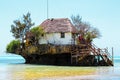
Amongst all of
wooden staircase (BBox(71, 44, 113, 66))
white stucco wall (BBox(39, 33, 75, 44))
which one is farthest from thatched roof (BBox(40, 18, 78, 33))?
wooden staircase (BBox(71, 44, 113, 66))

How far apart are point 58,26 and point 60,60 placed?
5.28 meters

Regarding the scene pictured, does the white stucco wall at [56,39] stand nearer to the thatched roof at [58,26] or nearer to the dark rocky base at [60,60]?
the thatched roof at [58,26]

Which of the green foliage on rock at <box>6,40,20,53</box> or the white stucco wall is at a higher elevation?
the white stucco wall

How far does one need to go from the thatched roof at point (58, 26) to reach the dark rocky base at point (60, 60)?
383 cm

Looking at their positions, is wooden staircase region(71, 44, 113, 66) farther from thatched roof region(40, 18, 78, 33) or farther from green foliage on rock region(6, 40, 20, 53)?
green foliage on rock region(6, 40, 20, 53)

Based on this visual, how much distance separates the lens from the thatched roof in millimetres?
56194

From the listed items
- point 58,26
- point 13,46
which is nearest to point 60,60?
point 58,26

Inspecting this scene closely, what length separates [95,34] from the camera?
58938 mm

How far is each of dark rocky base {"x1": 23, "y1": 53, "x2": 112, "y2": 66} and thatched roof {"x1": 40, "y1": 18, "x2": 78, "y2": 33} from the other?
3.83 m

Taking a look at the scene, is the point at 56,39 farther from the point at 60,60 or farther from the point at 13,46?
the point at 13,46

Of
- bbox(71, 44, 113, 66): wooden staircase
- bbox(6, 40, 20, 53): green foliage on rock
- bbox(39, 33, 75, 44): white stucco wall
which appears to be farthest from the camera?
bbox(6, 40, 20, 53): green foliage on rock

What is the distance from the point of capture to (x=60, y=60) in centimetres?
5547

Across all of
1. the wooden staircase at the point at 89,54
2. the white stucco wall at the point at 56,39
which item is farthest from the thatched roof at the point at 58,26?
the wooden staircase at the point at 89,54

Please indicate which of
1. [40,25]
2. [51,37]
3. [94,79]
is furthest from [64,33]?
[94,79]
